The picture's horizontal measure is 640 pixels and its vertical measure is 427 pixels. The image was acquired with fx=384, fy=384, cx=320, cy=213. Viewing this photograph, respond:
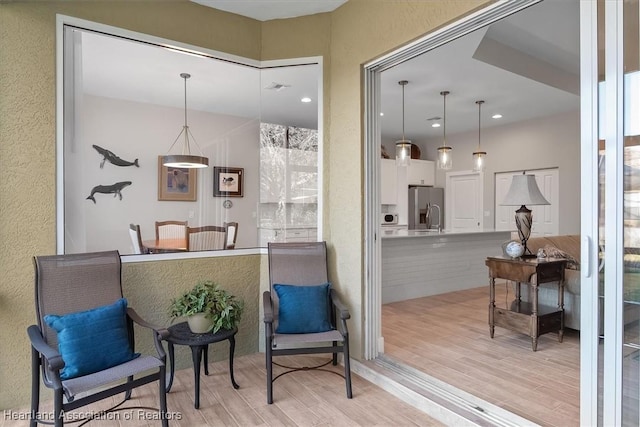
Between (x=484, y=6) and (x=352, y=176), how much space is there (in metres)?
1.37

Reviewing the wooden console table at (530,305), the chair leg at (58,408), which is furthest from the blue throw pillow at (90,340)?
the wooden console table at (530,305)

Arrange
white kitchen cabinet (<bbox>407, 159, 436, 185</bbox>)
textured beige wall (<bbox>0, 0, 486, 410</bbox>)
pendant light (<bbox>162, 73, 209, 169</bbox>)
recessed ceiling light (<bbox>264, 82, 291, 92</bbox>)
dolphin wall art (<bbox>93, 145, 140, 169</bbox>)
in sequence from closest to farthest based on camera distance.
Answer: textured beige wall (<bbox>0, 0, 486, 410</bbox>) → dolphin wall art (<bbox>93, 145, 140, 169</bbox>) → pendant light (<bbox>162, 73, 209, 169</bbox>) → recessed ceiling light (<bbox>264, 82, 291, 92</bbox>) → white kitchen cabinet (<bbox>407, 159, 436, 185</bbox>)

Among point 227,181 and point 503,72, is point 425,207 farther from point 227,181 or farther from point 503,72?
point 227,181

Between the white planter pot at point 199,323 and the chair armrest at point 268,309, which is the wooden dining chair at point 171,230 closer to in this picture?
the white planter pot at point 199,323

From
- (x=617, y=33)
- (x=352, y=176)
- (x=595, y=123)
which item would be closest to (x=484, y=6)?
(x=617, y=33)

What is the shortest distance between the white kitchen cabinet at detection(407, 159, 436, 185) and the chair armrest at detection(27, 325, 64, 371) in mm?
6615

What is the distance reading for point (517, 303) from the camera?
11.8 ft

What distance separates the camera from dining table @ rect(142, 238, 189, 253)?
2.90 metres

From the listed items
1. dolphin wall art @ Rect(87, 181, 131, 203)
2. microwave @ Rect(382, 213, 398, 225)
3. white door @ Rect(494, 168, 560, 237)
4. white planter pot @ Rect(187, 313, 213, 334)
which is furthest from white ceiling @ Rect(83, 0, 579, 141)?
microwave @ Rect(382, 213, 398, 225)

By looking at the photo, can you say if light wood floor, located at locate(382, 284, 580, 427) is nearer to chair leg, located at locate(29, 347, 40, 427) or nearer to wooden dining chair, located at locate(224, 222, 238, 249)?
wooden dining chair, located at locate(224, 222, 238, 249)

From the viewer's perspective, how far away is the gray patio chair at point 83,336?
6.19ft

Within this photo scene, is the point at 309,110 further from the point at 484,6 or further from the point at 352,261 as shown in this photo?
the point at 484,6

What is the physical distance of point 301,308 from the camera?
8.82 feet

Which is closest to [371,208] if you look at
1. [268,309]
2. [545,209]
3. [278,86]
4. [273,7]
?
[268,309]
